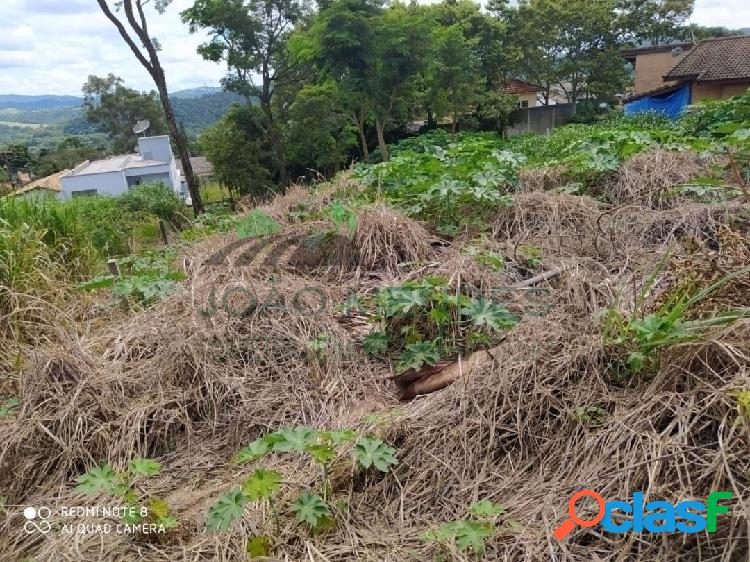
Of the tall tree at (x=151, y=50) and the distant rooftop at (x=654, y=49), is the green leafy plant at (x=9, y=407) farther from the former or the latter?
the distant rooftop at (x=654, y=49)

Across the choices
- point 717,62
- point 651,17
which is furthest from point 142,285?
point 651,17

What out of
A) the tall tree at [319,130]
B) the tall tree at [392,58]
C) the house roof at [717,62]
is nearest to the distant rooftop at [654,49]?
the house roof at [717,62]

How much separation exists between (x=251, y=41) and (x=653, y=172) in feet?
54.0

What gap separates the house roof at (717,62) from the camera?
17.0m

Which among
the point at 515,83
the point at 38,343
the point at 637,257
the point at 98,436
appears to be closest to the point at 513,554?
the point at 98,436

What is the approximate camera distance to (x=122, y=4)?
39.1ft

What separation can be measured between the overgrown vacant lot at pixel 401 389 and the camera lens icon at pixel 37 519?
0.04 meters

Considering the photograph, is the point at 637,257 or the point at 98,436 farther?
the point at 637,257

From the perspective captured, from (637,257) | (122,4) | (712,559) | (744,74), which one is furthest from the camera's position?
(744,74)

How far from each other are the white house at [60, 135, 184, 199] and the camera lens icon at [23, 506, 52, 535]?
2202cm

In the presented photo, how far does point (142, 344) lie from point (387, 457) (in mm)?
1768

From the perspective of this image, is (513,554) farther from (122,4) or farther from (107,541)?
(122,4)

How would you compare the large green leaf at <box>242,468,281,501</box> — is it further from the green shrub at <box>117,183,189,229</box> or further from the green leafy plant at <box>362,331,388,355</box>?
the green shrub at <box>117,183,189,229</box>

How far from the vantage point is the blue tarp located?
58.8 feet
